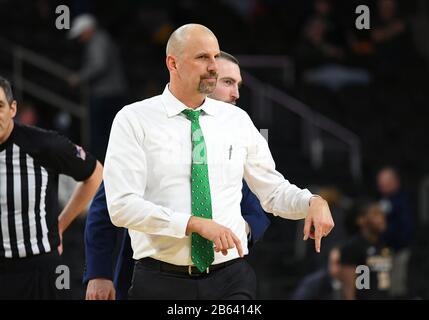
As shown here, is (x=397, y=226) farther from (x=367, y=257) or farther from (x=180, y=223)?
(x=180, y=223)

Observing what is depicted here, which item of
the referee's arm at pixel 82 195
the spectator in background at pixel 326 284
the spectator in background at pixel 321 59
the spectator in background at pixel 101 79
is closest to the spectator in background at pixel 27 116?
the spectator in background at pixel 101 79

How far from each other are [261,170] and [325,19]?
8302mm

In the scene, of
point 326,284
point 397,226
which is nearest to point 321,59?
point 397,226

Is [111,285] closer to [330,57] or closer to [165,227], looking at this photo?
[165,227]

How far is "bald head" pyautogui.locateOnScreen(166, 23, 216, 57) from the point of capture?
15.6 ft

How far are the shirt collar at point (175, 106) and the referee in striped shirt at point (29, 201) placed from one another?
0.88 m

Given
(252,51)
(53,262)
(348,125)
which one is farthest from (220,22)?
(53,262)

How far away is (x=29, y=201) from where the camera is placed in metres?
5.52

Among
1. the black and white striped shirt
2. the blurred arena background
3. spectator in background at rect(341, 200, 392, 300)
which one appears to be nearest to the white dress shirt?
the black and white striped shirt

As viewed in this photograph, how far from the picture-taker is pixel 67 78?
12156 mm

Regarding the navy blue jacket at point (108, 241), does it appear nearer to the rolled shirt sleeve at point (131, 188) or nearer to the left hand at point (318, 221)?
the rolled shirt sleeve at point (131, 188)

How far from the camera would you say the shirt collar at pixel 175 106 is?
4871 mm
